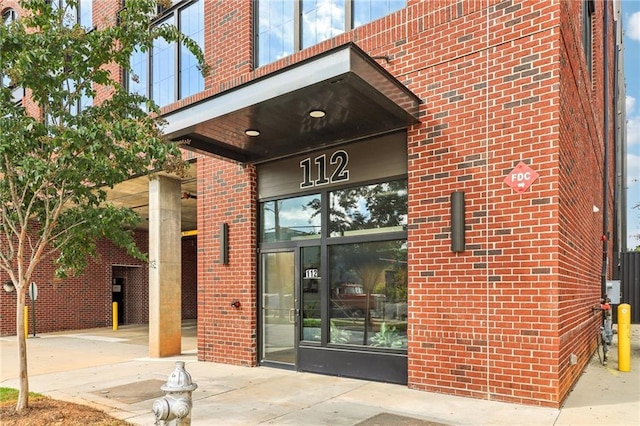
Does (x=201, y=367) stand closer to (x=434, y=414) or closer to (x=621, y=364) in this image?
(x=434, y=414)

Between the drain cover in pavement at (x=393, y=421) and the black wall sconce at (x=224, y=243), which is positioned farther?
the black wall sconce at (x=224, y=243)

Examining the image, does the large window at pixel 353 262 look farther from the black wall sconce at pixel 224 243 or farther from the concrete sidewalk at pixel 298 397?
the black wall sconce at pixel 224 243

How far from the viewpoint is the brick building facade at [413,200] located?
5.79 metres

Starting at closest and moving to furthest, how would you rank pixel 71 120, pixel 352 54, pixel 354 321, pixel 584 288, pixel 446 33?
pixel 352 54 → pixel 71 120 → pixel 446 33 → pixel 354 321 → pixel 584 288

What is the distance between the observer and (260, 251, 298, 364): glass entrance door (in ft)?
27.3

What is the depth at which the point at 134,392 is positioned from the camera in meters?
6.96

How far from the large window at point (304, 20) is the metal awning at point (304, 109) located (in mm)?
1696

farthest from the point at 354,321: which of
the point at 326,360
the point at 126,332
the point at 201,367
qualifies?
the point at 126,332

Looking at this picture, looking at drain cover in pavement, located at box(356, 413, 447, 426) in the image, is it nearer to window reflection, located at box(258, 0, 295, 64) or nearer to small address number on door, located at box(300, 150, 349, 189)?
small address number on door, located at box(300, 150, 349, 189)

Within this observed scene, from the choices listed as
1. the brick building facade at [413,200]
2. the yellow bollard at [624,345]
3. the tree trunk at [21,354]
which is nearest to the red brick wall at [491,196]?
the brick building facade at [413,200]

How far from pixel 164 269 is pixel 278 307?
10.0 feet

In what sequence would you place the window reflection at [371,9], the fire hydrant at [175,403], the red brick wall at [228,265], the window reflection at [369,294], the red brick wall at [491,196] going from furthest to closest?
the red brick wall at [228,265], the window reflection at [371,9], the window reflection at [369,294], the red brick wall at [491,196], the fire hydrant at [175,403]

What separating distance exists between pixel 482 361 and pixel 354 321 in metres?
2.05

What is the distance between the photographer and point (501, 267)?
596 cm
